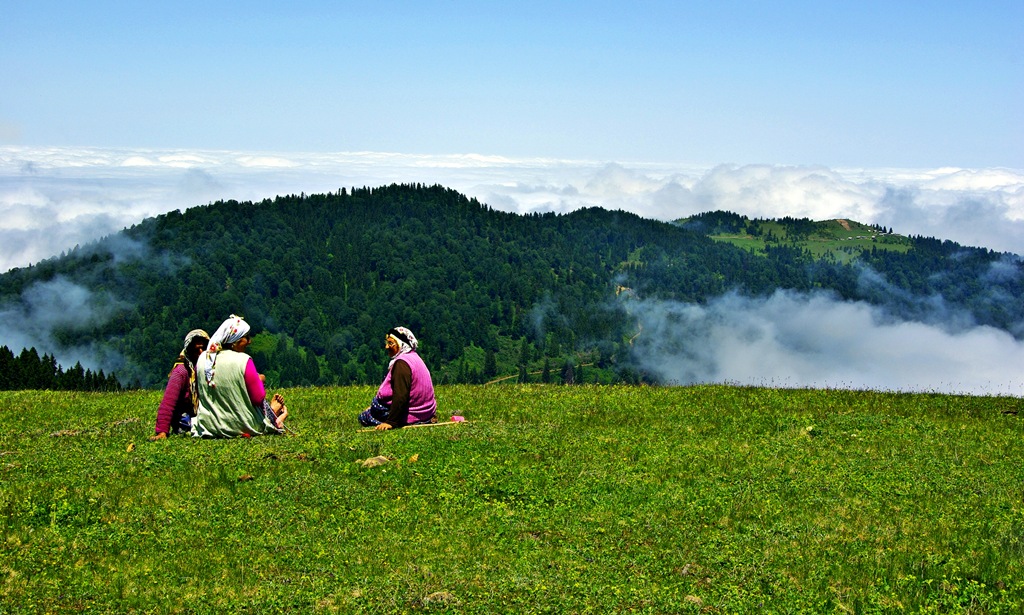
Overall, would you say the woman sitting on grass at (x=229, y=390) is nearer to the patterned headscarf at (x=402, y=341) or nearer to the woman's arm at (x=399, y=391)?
the woman's arm at (x=399, y=391)

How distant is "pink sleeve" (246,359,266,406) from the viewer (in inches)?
776

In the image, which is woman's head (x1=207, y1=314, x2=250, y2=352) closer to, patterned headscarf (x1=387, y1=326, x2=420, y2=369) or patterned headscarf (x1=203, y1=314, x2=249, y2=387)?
patterned headscarf (x1=203, y1=314, x2=249, y2=387)

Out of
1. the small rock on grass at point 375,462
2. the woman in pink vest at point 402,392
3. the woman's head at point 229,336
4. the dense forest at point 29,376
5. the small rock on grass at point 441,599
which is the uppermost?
the woman's head at point 229,336

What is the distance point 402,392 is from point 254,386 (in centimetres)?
322

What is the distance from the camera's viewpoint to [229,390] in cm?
1983

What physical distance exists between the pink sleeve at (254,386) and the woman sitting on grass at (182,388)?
52.2 inches

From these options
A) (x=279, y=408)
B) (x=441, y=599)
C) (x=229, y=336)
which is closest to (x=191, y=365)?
(x=229, y=336)

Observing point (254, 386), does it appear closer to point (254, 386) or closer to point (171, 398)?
point (254, 386)

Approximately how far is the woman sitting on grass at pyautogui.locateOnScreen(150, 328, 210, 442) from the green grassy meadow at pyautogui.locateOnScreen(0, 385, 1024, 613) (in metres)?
0.74

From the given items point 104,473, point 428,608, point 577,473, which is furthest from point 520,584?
point 104,473

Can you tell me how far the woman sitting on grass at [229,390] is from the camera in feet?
64.5

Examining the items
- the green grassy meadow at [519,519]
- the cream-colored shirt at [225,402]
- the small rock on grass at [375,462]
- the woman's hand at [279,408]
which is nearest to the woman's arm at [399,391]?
the green grassy meadow at [519,519]

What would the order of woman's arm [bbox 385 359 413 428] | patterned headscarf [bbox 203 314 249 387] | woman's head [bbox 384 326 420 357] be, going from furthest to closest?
woman's head [bbox 384 326 420 357] → woman's arm [bbox 385 359 413 428] → patterned headscarf [bbox 203 314 249 387]

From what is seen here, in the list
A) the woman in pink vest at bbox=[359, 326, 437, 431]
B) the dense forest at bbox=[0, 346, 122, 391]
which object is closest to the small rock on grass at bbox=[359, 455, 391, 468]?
the woman in pink vest at bbox=[359, 326, 437, 431]
